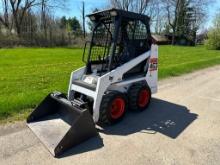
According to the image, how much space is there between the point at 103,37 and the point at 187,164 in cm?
330

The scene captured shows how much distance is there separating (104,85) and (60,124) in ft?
3.56

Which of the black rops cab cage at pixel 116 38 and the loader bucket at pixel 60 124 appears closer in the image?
the loader bucket at pixel 60 124

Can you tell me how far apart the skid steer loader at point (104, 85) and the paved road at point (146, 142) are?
19 cm

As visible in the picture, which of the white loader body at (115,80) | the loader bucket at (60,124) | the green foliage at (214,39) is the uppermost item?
the green foliage at (214,39)

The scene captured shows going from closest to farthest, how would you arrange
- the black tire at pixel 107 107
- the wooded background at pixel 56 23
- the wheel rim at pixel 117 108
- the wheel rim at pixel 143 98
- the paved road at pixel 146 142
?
the paved road at pixel 146 142 < the black tire at pixel 107 107 < the wheel rim at pixel 117 108 < the wheel rim at pixel 143 98 < the wooded background at pixel 56 23

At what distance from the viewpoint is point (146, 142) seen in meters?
4.12

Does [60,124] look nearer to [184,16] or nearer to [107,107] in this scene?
[107,107]

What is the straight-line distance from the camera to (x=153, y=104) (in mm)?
6301

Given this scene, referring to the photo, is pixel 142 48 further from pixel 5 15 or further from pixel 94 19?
pixel 5 15

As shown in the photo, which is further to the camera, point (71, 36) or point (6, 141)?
point (71, 36)

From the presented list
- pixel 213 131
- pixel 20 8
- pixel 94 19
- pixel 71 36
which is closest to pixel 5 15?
pixel 20 8

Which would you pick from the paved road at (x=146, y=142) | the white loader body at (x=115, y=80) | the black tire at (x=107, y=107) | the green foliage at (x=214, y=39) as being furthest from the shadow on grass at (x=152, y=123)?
the green foliage at (x=214, y=39)

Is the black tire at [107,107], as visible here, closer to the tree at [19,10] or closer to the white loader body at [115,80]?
the white loader body at [115,80]

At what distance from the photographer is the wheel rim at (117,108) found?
4.84m
